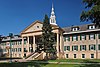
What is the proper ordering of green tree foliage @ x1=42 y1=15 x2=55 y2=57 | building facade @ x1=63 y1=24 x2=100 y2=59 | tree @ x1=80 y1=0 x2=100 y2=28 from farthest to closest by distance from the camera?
1. green tree foliage @ x1=42 y1=15 x2=55 y2=57
2. building facade @ x1=63 y1=24 x2=100 y2=59
3. tree @ x1=80 y1=0 x2=100 y2=28

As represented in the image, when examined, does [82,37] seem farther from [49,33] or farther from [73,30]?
[49,33]

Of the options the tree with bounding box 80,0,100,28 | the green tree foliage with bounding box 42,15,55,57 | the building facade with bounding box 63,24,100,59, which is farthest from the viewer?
the green tree foliage with bounding box 42,15,55,57

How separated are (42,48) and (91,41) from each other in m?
12.6

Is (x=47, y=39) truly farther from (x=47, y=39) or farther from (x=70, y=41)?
(x=70, y=41)

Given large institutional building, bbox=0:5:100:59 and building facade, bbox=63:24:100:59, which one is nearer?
building facade, bbox=63:24:100:59

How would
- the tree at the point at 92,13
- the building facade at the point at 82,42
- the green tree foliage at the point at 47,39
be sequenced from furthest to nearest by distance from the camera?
the green tree foliage at the point at 47,39
the building facade at the point at 82,42
the tree at the point at 92,13

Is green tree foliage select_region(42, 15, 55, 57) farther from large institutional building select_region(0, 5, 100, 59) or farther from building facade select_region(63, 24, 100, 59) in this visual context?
building facade select_region(63, 24, 100, 59)

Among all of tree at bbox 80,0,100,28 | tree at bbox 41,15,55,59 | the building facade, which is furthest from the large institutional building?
tree at bbox 80,0,100,28

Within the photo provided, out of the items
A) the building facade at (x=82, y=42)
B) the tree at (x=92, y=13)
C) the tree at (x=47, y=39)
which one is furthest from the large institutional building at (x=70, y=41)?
the tree at (x=92, y=13)

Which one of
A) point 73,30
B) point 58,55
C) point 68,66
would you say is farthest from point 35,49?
point 68,66

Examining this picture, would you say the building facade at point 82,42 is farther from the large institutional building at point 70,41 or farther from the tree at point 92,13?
the tree at point 92,13

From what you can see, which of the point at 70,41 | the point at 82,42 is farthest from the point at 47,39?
the point at 82,42

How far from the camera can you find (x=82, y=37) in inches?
2030

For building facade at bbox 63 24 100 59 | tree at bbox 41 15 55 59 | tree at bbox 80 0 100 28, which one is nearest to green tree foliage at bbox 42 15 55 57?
tree at bbox 41 15 55 59
